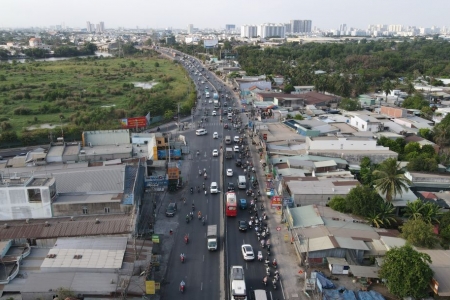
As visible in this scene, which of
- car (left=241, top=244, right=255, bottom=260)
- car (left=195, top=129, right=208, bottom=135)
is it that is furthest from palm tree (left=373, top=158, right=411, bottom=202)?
car (left=195, top=129, right=208, bottom=135)

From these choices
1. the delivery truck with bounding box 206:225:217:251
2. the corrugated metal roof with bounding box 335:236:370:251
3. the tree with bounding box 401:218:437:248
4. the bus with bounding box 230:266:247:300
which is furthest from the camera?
the delivery truck with bounding box 206:225:217:251

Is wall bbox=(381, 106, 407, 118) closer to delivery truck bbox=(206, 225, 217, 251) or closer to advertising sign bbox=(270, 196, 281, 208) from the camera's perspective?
advertising sign bbox=(270, 196, 281, 208)

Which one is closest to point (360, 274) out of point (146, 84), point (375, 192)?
point (375, 192)

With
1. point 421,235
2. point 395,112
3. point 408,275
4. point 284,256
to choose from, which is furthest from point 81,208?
point 395,112

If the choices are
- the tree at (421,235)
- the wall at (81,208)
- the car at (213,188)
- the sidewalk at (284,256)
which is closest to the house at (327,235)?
the sidewalk at (284,256)

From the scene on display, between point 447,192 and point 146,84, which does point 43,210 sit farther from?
point 146,84

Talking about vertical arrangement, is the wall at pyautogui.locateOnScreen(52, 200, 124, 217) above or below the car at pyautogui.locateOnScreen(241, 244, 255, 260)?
above

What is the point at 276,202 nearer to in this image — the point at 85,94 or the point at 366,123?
the point at 366,123

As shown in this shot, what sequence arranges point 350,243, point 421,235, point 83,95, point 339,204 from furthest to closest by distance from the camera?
point 83,95 < point 339,204 < point 350,243 < point 421,235
